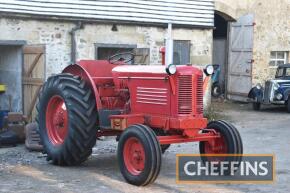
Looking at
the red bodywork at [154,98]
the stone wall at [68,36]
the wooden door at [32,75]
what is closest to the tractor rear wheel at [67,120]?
the red bodywork at [154,98]

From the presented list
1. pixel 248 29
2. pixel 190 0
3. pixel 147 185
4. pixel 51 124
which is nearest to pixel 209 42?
pixel 190 0

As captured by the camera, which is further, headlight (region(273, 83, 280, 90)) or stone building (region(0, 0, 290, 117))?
headlight (region(273, 83, 280, 90))

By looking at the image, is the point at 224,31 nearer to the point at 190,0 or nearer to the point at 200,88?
the point at 190,0

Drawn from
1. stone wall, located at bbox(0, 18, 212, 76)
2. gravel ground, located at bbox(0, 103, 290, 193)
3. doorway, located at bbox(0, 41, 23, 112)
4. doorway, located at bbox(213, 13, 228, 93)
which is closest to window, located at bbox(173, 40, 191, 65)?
stone wall, located at bbox(0, 18, 212, 76)

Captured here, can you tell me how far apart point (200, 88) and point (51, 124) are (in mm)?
2574

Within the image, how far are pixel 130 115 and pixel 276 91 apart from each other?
32.4 ft

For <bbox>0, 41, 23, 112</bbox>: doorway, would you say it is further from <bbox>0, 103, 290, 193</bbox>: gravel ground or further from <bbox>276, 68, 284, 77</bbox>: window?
<bbox>276, 68, 284, 77</bbox>: window

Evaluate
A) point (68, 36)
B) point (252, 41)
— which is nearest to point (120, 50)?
point (68, 36)

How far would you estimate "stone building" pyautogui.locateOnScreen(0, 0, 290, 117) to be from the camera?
483 inches

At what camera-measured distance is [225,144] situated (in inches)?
301

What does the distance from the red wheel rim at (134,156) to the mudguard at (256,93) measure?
10.6 meters

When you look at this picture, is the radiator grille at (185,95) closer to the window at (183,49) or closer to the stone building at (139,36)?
the stone building at (139,36)

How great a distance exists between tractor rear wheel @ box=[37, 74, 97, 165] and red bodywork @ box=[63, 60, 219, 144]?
17 cm

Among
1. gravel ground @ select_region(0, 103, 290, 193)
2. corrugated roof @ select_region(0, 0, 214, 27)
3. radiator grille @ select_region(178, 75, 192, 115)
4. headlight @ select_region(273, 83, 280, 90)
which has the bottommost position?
gravel ground @ select_region(0, 103, 290, 193)
